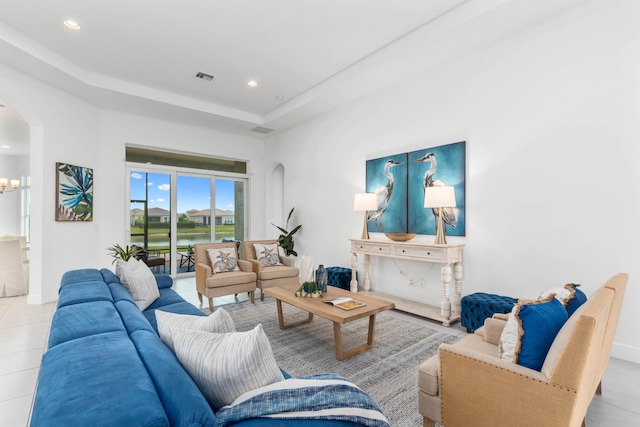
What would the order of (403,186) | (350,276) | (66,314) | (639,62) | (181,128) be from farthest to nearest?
(181,128) < (350,276) < (403,186) < (639,62) < (66,314)

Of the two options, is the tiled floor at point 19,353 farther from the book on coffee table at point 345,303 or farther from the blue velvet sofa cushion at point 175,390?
the book on coffee table at point 345,303

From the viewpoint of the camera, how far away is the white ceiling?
3098 mm

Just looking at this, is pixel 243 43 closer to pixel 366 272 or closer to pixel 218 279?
pixel 218 279

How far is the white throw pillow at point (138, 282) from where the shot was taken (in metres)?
2.79

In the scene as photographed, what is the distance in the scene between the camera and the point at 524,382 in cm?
139

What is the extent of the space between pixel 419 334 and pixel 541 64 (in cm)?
304

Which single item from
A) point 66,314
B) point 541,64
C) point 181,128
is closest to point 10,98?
point 181,128

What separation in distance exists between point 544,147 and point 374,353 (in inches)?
104

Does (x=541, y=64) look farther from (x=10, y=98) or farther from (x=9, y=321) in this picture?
(x=9, y=321)

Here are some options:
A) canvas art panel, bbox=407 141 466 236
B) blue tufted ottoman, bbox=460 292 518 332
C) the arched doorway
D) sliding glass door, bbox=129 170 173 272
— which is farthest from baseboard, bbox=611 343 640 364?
the arched doorway

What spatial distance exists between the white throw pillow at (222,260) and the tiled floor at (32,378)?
1.91 meters

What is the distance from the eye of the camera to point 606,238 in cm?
279

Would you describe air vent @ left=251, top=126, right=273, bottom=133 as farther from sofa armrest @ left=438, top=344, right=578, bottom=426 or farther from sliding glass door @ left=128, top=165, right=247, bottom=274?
sofa armrest @ left=438, top=344, right=578, bottom=426

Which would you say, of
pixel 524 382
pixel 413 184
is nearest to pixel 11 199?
pixel 413 184
